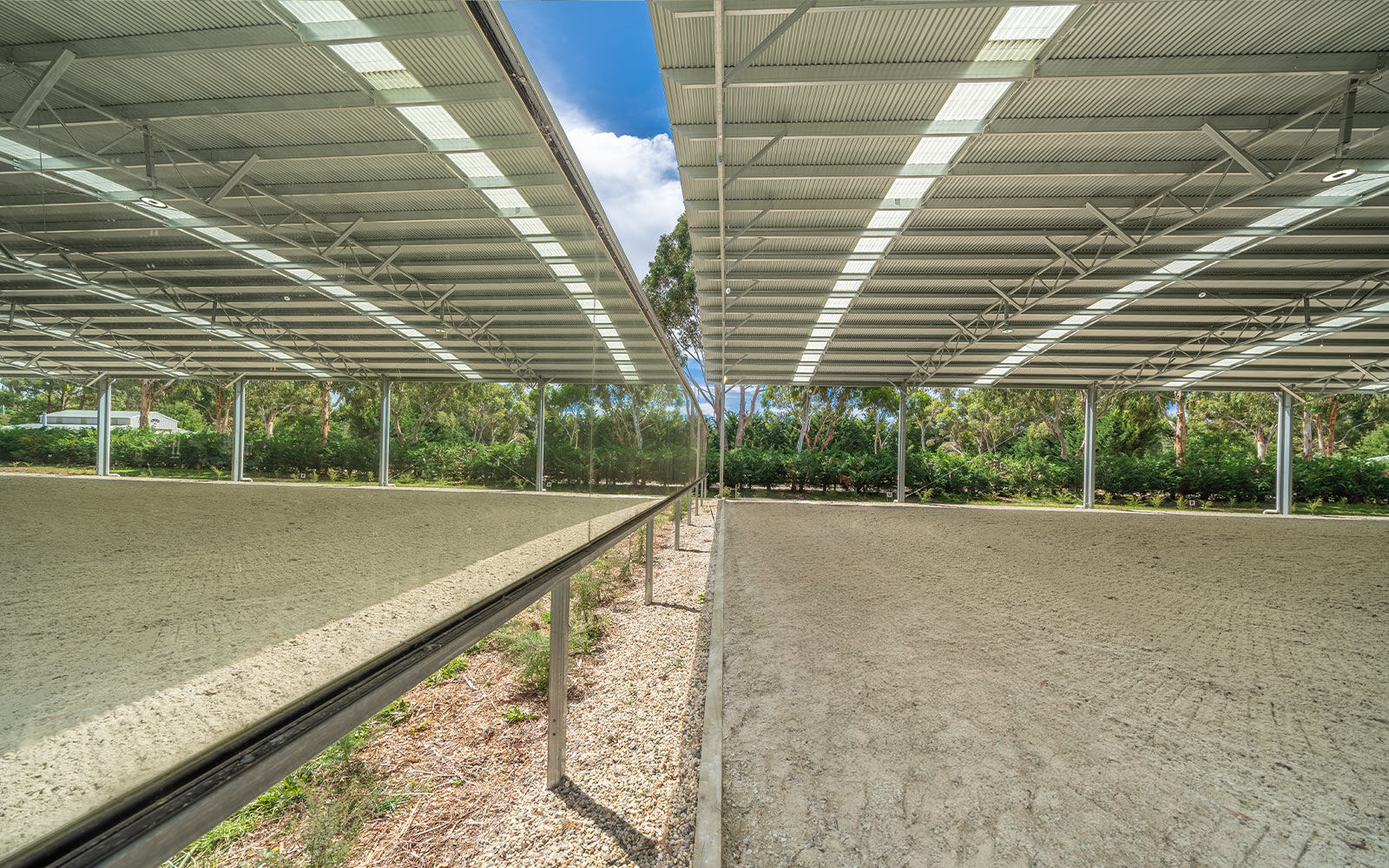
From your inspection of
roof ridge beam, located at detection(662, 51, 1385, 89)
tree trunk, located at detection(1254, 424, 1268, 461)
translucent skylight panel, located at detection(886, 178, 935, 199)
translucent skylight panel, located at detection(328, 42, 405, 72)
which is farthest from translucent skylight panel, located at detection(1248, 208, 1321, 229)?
tree trunk, located at detection(1254, 424, 1268, 461)

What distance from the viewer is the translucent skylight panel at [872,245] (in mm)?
10094

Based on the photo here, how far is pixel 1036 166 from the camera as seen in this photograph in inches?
313

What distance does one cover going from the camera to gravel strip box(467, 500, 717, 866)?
252cm

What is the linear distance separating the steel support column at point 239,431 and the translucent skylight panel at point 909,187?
8752mm

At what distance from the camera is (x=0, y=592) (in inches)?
26.8

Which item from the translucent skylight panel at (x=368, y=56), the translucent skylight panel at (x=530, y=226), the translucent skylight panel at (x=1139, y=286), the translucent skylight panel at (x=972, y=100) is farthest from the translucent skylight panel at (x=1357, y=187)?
the translucent skylight panel at (x=368, y=56)

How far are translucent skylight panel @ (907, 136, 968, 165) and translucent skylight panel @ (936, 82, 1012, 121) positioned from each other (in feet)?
1.14

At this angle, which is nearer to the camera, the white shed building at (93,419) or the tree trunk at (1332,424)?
the white shed building at (93,419)

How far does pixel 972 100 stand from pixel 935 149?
0.98 meters

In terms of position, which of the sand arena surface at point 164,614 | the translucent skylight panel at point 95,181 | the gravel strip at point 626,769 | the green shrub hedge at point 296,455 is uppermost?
the translucent skylight panel at point 95,181

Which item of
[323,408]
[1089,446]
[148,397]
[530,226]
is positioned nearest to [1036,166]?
[530,226]

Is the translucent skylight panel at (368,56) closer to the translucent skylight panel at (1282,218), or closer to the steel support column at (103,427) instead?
the steel support column at (103,427)

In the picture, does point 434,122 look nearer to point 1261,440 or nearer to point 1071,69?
point 1071,69

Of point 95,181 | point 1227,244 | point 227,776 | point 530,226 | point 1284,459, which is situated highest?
point 1227,244
